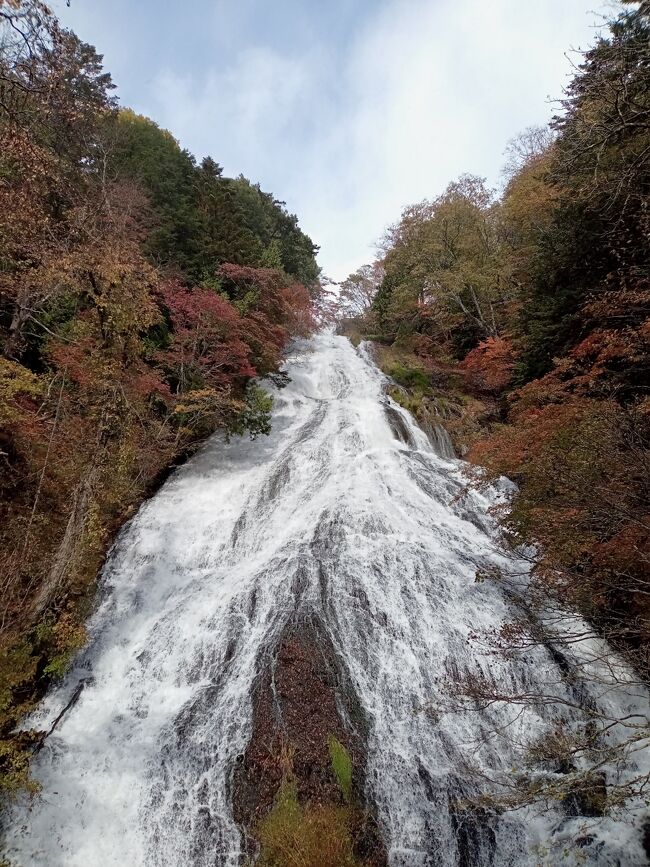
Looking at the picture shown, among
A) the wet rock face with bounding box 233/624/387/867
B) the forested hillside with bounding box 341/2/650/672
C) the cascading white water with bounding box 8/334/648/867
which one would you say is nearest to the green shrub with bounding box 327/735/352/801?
the wet rock face with bounding box 233/624/387/867

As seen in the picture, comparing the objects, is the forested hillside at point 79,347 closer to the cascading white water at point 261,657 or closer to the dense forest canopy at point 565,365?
the cascading white water at point 261,657

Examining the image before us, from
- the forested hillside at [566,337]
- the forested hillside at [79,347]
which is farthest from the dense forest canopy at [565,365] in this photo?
the forested hillside at [79,347]

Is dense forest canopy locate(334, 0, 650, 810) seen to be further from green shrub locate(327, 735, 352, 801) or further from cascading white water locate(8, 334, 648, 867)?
green shrub locate(327, 735, 352, 801)

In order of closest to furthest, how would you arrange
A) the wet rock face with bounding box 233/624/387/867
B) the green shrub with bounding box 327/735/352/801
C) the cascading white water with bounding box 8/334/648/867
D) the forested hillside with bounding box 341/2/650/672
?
the cascading white water with bounding box 8/334/648/867, the wet rock face with bounding box 233/624/387/867, the green shrub with bounding box 327/735/352/801, the forested hillside with bounding box 341/2/650/672

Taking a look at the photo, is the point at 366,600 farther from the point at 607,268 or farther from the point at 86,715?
the point at 607,268

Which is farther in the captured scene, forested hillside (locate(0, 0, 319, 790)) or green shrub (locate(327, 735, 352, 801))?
forested hillside (locate(0, 0, 319, 790))

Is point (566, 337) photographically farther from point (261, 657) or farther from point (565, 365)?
point (261, 657)
